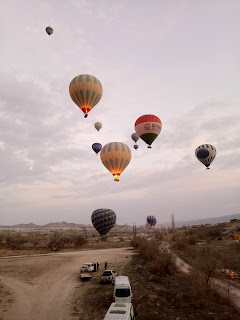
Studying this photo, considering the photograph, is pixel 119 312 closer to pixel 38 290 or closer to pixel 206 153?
pixel 38 290

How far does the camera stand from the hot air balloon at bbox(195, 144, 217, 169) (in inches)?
1505

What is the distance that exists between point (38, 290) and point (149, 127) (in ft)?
72.4

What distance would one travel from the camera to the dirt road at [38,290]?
1538 centimetres

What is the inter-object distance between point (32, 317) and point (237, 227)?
69.4 metres

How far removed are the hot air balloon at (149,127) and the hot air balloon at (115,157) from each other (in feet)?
11.8

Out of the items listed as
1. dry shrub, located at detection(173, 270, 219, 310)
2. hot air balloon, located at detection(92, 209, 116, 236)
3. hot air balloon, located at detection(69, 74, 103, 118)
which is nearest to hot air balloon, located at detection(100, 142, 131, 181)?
hot air balloon, located at detection(92, 209, 116, 236)

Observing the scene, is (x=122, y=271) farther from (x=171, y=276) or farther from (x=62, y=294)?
(x=62, y=294)

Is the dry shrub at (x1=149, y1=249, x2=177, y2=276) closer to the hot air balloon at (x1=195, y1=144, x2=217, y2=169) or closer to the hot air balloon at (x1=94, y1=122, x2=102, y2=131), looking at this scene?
the hot air balloon at (x1=195, y1=144, x2=217, y2=169)

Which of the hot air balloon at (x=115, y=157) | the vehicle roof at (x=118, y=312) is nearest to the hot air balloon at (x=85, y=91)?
the hot air balloon at (x=115, y=157)

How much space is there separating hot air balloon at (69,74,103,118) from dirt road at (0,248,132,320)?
1929cm

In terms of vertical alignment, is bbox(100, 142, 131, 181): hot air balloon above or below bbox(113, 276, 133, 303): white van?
above

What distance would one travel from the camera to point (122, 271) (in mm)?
26734

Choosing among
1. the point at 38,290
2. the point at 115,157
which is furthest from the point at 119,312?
the point at 115,157

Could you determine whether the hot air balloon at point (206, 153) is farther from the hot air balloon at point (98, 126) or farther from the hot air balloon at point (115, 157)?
the hot air balloon at point (98, 126)
